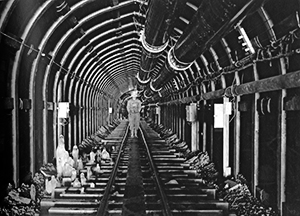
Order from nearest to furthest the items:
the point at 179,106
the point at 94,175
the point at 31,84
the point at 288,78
Result: the point at 288,78
the point at 31,84
the point at 94,175
the point at 179,106

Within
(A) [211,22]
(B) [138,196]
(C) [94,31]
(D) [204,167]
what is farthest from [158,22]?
(D) [204,167]

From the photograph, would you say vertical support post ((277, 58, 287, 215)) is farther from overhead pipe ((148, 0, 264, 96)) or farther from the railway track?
overhead pipe ((148, 0, 264, 96))

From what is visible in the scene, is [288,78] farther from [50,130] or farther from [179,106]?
[179,106]

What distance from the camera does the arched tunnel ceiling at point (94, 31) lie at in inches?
220

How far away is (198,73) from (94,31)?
3335 mm

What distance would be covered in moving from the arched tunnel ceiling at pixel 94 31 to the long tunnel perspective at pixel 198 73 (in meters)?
0.03

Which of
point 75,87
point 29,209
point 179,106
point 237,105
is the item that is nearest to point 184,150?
point 179,106

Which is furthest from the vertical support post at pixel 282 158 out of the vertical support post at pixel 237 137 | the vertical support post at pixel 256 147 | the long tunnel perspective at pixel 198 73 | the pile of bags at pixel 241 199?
the vertical support post at pixel 237 137

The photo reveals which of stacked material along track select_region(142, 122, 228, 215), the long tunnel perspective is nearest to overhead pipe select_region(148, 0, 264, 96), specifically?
the long tunnel perspective

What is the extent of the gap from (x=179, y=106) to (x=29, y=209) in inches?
378

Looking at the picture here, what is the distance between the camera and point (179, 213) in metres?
5.54

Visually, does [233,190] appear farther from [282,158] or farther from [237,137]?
[282,158]

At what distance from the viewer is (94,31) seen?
9852 millimetres

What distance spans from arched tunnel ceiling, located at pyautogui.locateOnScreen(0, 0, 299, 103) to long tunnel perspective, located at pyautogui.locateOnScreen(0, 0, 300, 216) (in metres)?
0.03
